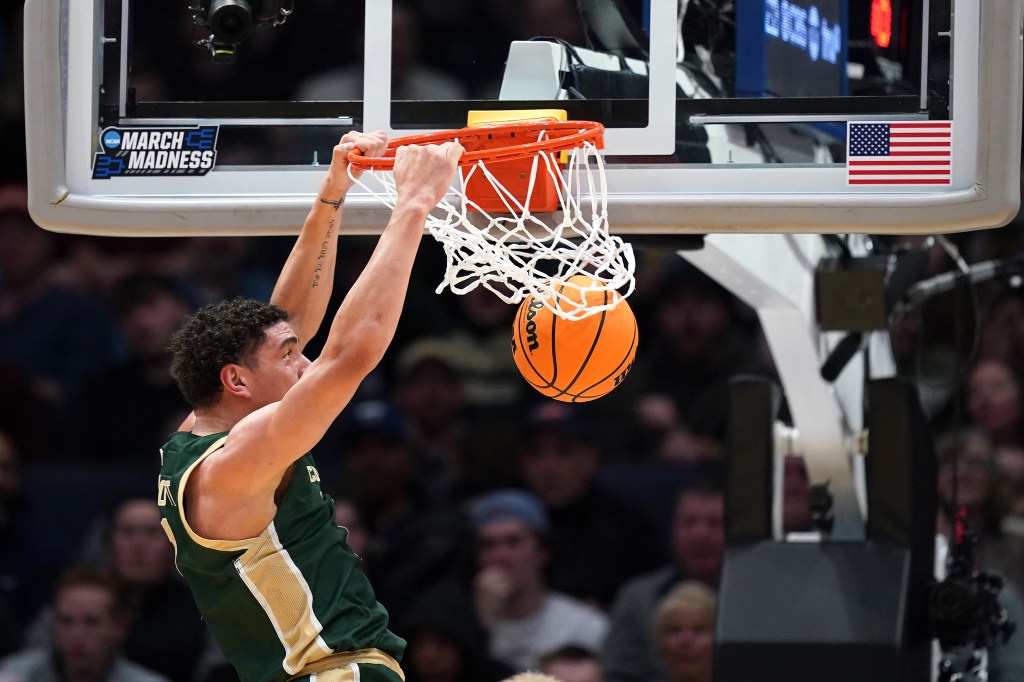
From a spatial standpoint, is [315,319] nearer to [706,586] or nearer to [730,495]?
[730,495]

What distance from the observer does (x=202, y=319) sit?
3.87 meters

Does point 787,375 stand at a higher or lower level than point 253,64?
lower

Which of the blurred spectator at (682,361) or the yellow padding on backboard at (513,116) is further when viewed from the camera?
the blurred spectator at (682,361)

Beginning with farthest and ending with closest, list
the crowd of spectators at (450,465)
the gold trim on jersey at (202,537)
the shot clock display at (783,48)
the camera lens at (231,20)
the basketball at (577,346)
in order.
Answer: the crowd of spectators at (450,465) < the shot clock display at (783,48) < the camera lens at (231,20) < the basketball at (577,346) < the gold trim on jersey at (202,537)

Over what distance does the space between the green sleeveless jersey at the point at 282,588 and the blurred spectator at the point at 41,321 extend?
4210mm

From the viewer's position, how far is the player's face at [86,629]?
6559 mm

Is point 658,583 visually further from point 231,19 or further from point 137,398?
point 231,19

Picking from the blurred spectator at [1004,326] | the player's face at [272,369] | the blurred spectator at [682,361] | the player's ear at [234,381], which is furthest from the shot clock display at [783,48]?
the blurred spectator at [1004,326]

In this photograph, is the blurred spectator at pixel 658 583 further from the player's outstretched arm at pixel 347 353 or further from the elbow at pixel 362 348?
the elbow at pixel 362 348

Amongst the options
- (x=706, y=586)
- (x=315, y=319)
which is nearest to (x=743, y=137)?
(x=315, y=319)

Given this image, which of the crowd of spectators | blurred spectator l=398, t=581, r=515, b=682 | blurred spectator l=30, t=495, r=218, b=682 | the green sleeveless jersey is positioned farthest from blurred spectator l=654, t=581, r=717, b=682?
Answer: the green sleeveless jersey

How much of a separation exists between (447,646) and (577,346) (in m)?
3.04

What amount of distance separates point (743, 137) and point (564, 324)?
0.73 m

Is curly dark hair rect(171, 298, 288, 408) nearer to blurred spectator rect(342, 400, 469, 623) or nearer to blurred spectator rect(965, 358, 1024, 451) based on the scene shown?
blurred spectator rect(342, 400, 469, 623)
